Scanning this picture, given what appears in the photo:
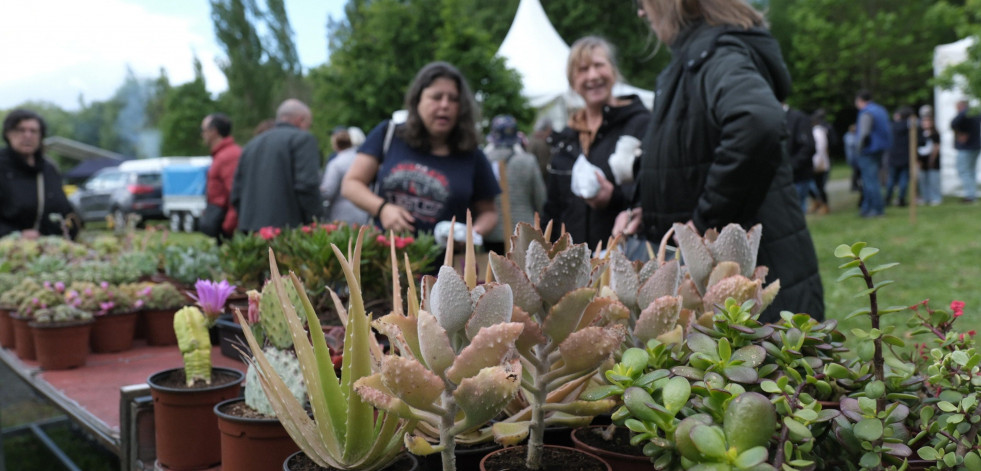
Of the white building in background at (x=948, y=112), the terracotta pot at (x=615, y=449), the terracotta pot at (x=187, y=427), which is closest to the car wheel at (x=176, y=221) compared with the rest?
the white building in background at (x=948, y=112)

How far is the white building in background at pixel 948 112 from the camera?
13.2m

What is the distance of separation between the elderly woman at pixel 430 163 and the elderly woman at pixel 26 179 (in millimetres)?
2770

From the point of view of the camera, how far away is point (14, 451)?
441cm

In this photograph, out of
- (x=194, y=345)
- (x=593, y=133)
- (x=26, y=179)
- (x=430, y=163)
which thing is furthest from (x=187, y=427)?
(x=26, y=179)

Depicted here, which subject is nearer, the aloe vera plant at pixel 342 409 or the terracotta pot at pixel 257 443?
the aloe vera plant at pixel 342 409

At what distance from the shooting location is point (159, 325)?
8.99ft

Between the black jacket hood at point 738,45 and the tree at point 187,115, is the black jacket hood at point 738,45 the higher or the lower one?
the lower one

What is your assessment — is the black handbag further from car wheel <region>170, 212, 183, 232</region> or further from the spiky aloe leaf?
car wheel <region>170, 212, 183, 232</region>

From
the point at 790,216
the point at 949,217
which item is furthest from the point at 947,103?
the point at 790,216

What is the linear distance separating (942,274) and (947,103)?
8967 mm

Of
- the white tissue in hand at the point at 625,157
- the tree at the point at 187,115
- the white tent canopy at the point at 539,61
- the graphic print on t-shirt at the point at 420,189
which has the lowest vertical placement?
the graphic print on t-shirt at the point at 420,189

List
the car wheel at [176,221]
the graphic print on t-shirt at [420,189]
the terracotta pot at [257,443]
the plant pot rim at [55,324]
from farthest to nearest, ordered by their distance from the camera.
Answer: the car wheel at [176,221], the graphic print on t-shirt at [420,189], the plant pot rim at [55,324], the terracotta pot at [257,443]

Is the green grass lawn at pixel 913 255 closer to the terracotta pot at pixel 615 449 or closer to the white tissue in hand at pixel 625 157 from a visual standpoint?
the white tissue in hand at pixel 625 157

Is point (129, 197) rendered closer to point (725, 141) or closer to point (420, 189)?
point (420, 189)
